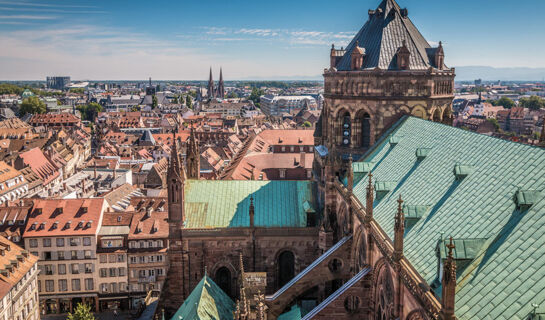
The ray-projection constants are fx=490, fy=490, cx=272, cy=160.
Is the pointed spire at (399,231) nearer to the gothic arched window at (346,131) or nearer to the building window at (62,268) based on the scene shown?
the gothic arched window at (346,131)

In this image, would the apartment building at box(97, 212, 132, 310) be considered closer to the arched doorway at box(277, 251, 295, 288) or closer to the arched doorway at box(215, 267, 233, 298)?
the arched doorway at box(215, 267, 233, 298)

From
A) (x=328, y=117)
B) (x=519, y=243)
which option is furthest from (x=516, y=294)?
(x=328, y=117)

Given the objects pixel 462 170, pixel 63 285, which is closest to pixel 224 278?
pixel 462 170

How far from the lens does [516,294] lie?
15.0m

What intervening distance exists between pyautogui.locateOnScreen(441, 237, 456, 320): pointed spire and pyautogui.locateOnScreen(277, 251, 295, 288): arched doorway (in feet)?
86.2

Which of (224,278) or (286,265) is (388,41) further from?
(224,278)

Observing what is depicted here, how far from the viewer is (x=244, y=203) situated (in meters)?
→ 43.9

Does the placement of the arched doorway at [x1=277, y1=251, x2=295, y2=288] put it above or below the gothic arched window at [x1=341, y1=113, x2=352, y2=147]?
below

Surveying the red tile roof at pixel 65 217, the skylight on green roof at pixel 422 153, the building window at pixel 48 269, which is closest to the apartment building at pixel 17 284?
the building window at pixel 48 269

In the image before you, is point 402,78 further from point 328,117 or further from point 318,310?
point 318,310

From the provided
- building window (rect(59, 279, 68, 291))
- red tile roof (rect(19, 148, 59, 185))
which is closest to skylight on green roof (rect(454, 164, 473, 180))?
building window (rect(59, 279, 68, 291))

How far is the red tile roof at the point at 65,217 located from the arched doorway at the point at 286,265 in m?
35.9

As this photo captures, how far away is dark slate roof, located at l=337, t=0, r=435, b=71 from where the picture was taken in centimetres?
4022

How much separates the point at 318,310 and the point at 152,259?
4481cm
